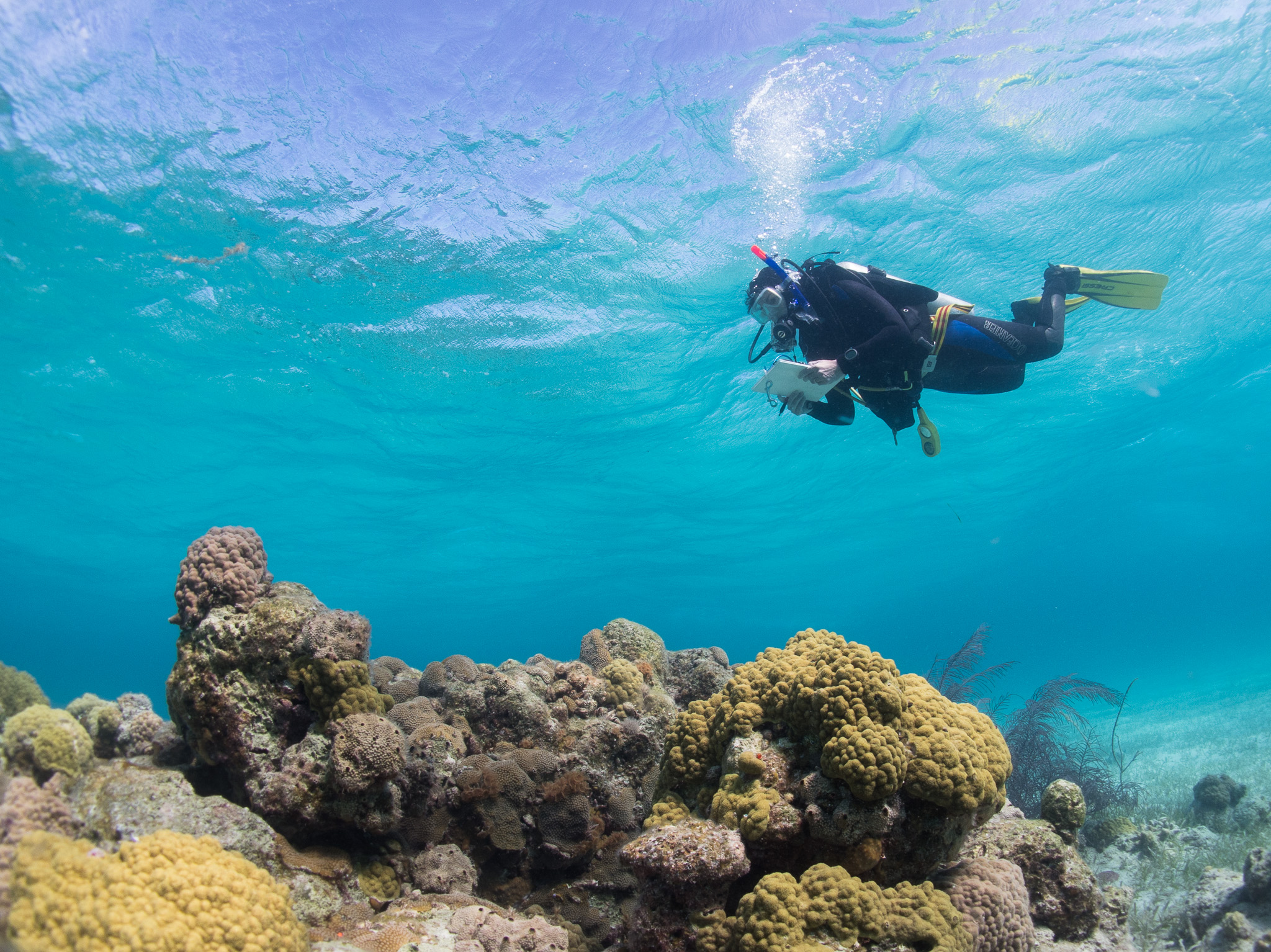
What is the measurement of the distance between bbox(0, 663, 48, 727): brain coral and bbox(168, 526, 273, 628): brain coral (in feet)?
15.9

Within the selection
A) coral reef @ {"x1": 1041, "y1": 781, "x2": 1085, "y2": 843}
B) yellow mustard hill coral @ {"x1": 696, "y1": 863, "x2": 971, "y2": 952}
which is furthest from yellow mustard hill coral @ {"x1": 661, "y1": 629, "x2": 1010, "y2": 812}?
coral reef @ {"x1": 1041, "y1": 781, "x2": 1085, "y2": 843}

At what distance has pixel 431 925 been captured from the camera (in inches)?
143

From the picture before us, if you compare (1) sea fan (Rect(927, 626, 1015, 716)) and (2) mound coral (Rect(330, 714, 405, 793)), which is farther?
(1) sea fan (Rect(927, 626, 1015, 716))

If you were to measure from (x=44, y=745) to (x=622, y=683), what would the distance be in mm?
4653

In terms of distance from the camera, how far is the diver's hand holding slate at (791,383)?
5.93 metres

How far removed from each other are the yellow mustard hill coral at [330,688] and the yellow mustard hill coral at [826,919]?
3.11 m

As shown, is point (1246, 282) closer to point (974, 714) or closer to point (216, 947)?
point (974, 714)

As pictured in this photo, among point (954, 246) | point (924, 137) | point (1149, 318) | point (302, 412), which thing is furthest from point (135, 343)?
point (1149, 318)

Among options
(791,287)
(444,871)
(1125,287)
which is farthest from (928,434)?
(444,871)

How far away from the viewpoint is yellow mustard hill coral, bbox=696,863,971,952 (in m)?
3.02

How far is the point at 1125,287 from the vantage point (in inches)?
302

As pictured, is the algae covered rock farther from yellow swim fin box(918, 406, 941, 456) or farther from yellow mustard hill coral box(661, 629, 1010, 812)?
yellow swim fin box(918, 406, 941, 456)

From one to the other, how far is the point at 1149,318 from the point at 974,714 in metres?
20.8

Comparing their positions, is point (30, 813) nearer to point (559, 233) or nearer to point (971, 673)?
point (559, 233)
